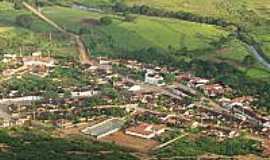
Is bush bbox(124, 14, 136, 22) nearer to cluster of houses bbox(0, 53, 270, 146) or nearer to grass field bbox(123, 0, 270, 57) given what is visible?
grass field bbox(123, 0, 270, 57)

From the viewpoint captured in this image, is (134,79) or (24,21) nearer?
(134,79)

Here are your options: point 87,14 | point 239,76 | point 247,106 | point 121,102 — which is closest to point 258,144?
point 247,106

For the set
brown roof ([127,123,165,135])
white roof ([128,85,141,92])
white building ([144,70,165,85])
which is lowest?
brown roof ([127,123,165,135])

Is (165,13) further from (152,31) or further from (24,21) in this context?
(24,21)

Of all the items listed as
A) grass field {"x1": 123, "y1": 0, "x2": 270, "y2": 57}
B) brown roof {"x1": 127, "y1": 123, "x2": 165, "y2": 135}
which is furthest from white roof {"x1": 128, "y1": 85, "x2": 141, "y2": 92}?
grass field {"x1": 123, "y1": 0, "x2": 270, "y2": 57}

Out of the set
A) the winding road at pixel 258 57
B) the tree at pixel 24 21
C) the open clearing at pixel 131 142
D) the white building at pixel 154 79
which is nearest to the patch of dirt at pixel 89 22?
the tree at pixel 24 21

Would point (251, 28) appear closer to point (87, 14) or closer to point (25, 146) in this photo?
point (87, 14)

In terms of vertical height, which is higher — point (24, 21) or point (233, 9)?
point (233, 9)

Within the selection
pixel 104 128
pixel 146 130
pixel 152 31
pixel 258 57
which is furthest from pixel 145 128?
pixel 152 31

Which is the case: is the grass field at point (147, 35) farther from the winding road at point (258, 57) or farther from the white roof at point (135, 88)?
the white roof at point (135, 88)
